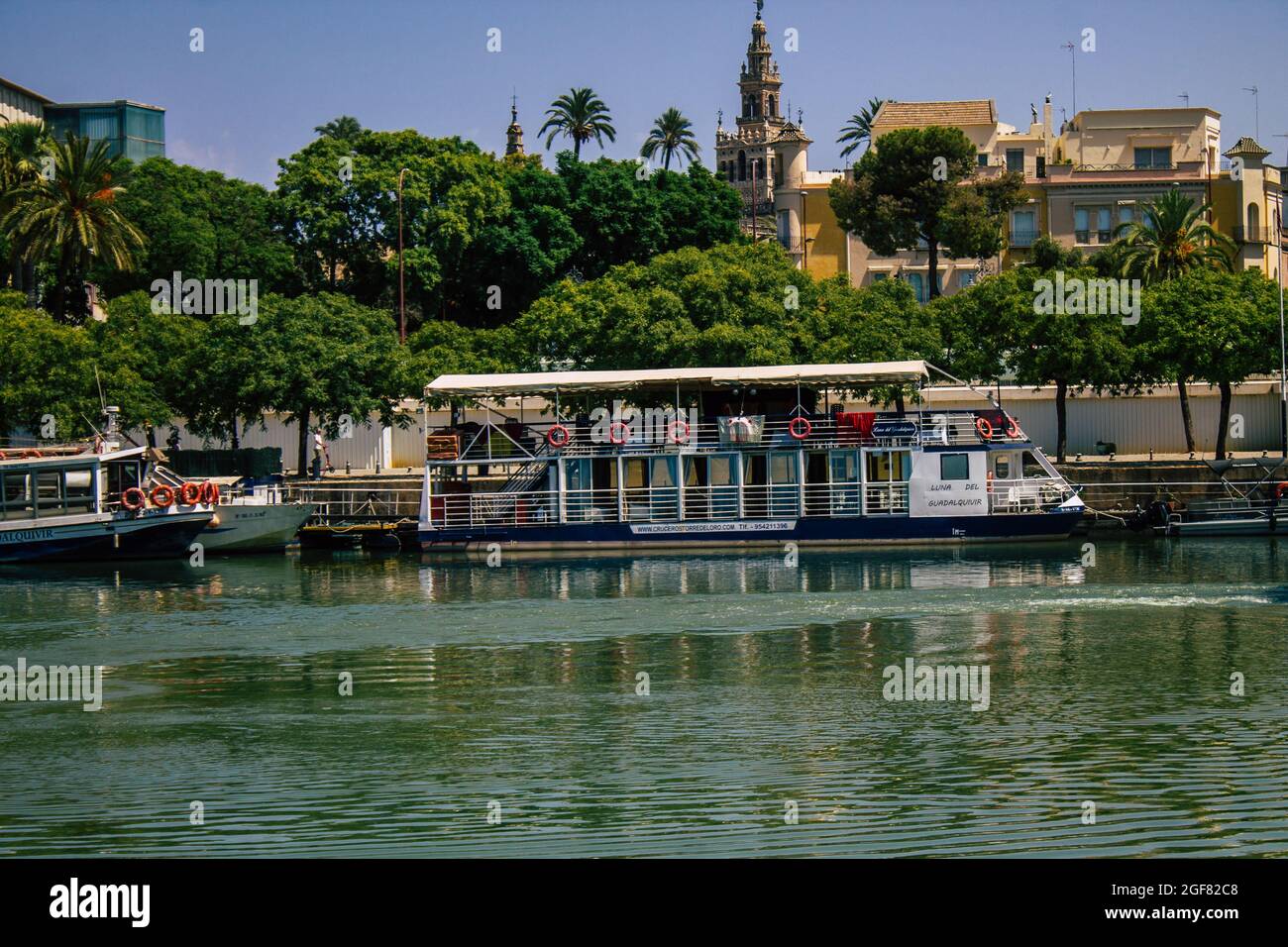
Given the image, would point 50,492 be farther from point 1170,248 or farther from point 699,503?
point 1170,248

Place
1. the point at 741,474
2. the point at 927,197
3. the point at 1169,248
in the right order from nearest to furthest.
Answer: the point at 741,474
the point at 1169,248
the point at 927,197

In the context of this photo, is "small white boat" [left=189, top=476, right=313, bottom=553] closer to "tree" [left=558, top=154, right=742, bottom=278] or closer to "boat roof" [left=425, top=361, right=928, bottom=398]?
"boat roof" [left=425, top=361, right=928, bottom=398]

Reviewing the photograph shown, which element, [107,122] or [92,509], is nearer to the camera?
[92,509]

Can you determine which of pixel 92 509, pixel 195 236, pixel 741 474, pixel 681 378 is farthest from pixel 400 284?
pixel 741 474

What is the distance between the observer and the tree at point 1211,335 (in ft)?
203

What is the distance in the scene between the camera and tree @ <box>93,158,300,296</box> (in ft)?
266

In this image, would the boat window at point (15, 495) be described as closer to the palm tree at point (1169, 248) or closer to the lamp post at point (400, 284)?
the lamp post at point (400, 284)

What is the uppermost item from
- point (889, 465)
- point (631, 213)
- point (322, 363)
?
point (631, 213)

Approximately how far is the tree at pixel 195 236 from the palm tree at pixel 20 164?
3675 millimetres

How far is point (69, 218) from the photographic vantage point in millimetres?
70188

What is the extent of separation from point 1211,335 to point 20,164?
2099 inches

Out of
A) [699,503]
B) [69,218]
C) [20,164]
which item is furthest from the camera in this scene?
[20,164]

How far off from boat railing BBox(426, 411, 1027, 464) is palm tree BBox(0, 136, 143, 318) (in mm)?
24780

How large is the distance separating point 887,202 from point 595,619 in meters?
52.5
